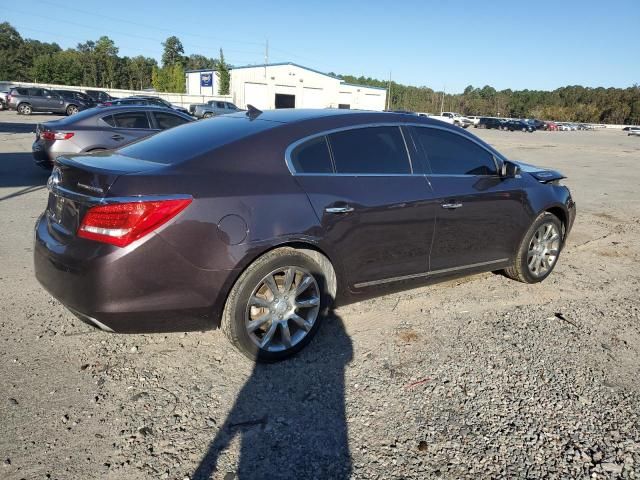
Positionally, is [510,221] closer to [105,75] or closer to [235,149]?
[235,149]

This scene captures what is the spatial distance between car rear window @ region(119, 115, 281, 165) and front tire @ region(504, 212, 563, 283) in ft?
9.41

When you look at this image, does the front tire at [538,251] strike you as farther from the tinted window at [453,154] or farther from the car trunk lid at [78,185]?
the car trunk lid at [78,185]

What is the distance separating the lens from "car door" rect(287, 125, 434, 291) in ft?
11.0

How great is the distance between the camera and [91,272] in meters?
2.71

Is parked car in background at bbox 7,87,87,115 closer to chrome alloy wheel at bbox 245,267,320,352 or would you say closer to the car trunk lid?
the car trunk lid

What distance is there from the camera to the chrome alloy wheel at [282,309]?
10.4 feet

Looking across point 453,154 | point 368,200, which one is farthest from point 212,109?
point 368,200

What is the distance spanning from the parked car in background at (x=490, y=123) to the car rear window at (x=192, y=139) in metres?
69.2

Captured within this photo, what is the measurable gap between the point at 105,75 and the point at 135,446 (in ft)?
339

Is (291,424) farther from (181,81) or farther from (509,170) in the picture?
(181,81)

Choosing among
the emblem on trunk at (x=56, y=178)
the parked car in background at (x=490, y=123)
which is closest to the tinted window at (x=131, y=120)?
the emblem on trunk at (x=56, y=178)

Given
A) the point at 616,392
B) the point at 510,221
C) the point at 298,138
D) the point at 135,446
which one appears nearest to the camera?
the point at 135,446

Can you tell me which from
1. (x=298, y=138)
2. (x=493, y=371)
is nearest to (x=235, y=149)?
(x=298, y=138)

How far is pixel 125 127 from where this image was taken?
9258 mm
